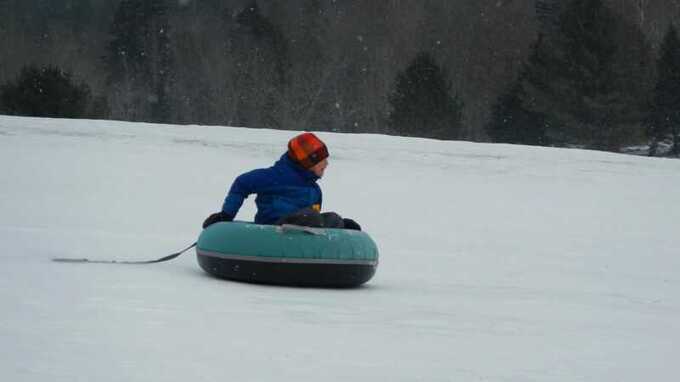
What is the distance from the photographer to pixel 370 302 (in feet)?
21.8

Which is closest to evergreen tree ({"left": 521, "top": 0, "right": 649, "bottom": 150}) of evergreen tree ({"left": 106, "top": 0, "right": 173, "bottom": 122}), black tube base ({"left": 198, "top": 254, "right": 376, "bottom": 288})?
evergreen tree ({"left": 106, "top": 0, "right": 173, "bottom": 122})

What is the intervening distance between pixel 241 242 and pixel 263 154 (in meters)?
9.89

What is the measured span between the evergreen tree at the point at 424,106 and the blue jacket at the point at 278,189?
33.2 meters

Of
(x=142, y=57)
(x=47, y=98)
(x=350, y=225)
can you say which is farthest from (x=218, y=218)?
(x=142, y=57)

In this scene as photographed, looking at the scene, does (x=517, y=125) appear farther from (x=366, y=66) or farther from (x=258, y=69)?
(x=258, y=69)

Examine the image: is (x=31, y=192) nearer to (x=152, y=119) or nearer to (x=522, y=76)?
(x=522, y=76)

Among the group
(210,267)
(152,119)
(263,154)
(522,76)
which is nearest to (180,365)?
(210,267)

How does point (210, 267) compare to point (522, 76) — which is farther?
point (522, 76)

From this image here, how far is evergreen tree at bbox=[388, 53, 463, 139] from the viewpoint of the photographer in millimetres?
40719

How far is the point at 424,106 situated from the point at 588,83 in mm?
6767

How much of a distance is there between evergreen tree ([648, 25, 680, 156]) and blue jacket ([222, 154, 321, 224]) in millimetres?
36330

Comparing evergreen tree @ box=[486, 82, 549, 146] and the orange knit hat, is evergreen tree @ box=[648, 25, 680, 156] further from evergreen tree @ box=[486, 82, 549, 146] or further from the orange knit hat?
the orange knit hat

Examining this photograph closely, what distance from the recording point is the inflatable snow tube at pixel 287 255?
7.11 meters

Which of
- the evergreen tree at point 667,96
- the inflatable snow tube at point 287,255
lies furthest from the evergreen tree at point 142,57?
the inflatable snow tube at point 287,255
